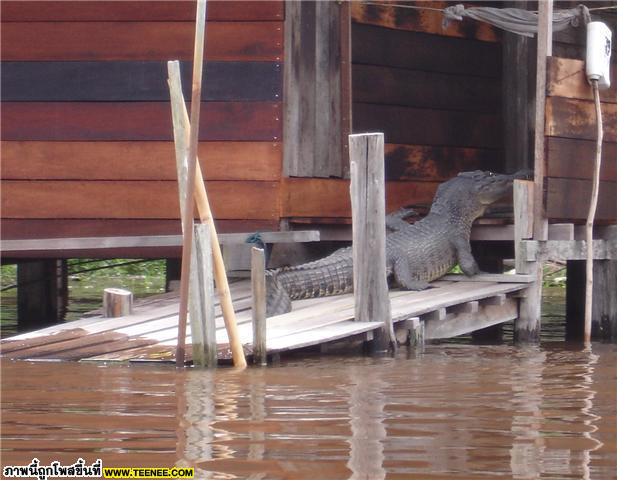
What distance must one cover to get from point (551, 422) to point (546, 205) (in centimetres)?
435

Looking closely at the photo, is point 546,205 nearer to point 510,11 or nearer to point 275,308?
point 510,11

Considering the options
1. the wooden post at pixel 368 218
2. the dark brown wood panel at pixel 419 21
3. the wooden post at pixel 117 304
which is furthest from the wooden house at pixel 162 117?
the wooden post at pixel 368 218

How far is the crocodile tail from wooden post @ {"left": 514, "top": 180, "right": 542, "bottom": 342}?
1900 millimetres

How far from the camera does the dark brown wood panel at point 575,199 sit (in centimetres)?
920

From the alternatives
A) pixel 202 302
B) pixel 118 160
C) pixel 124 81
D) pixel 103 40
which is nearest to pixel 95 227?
pixel 118 160

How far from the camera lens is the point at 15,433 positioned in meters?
4.73

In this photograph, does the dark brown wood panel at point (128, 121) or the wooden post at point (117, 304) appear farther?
the dark brown wood panel at point (128, 121)

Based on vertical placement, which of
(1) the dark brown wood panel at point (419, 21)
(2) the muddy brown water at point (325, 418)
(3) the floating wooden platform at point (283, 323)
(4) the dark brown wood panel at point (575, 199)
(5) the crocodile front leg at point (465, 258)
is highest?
(1) the dark brown wood panel at point (419, 21)

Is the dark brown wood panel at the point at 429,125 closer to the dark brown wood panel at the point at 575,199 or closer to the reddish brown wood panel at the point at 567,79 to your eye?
the dark brown wood panel at the point at 575,199

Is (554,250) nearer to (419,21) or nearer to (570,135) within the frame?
(570,135)

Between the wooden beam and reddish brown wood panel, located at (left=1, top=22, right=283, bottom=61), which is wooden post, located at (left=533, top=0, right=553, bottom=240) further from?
reddish brown wood panel, located at (left=1, top=22, right=283, bottom=61)

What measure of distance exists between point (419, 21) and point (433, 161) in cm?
123

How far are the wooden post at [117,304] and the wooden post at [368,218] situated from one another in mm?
1740

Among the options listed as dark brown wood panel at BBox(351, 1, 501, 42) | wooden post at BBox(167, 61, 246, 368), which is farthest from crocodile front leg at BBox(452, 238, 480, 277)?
wooden post at BBox(167, 61, 246, 368)
